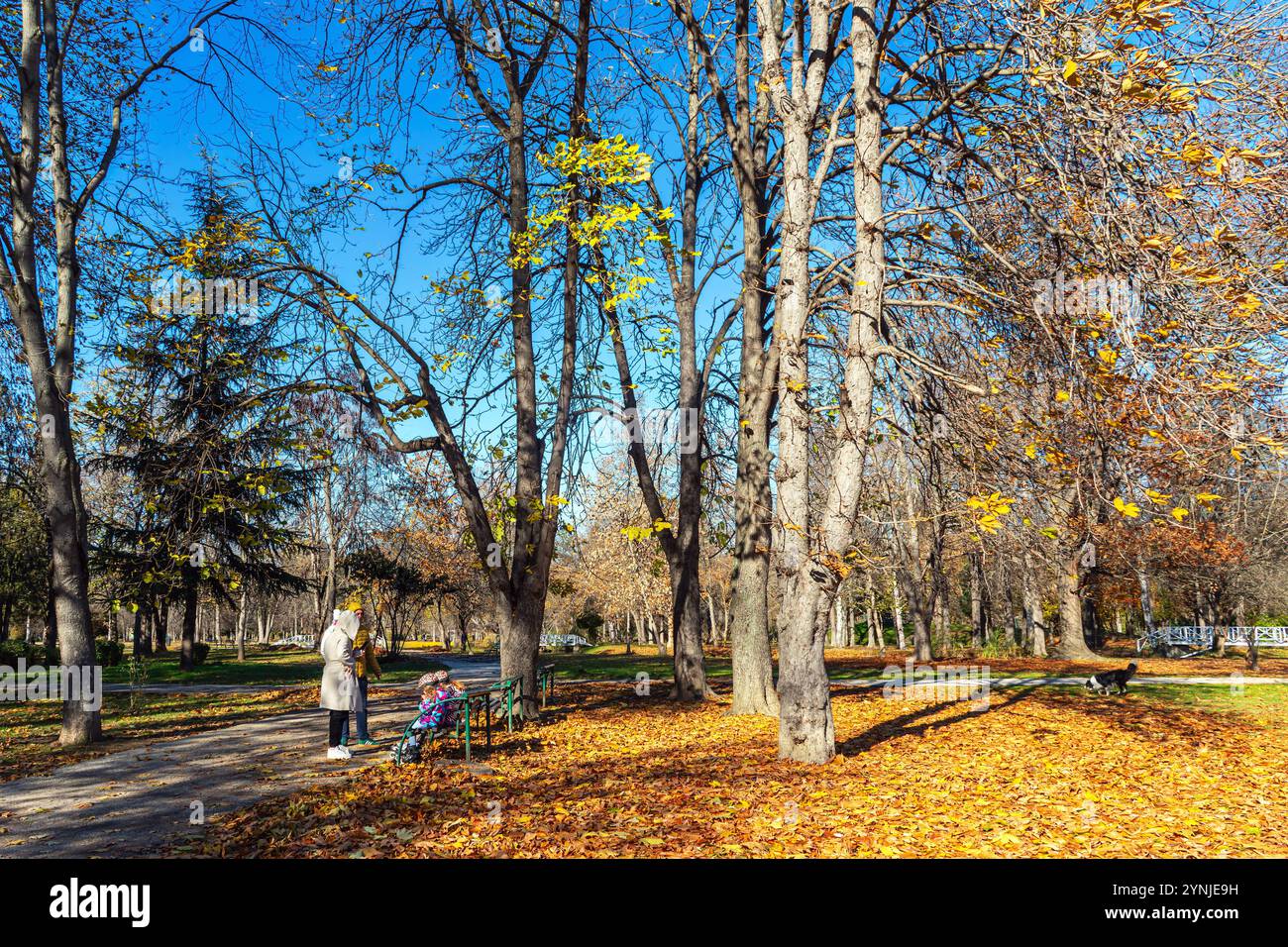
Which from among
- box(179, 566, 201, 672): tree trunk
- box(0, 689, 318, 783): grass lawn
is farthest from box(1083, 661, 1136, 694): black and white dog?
box(179, 566, 201, 672): tree trunk

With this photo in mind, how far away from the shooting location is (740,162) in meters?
11.8

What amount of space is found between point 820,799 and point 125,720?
12238 mm

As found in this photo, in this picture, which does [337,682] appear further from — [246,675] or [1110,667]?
[1110,667]

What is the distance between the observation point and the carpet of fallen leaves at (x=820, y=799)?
518cm

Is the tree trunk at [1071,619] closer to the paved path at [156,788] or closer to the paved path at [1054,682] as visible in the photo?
the paved path at [1054,682]

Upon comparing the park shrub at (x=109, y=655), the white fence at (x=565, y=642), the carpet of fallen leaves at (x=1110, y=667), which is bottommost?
the white fence at (x=565, y=642)

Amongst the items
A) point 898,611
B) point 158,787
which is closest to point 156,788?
point 158,787

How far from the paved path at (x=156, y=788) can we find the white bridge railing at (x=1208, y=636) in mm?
26714

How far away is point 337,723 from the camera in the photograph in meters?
8.95

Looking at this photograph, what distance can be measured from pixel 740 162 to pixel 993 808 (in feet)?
30.3

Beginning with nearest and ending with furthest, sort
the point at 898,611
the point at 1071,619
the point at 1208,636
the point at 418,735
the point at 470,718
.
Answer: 1. the point at 418,735
2. the point at 470,718
3. the point at 1071,619
4. the point at 1208,636
5. the point at 898,611

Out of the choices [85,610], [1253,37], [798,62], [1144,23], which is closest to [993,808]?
[1144,23]

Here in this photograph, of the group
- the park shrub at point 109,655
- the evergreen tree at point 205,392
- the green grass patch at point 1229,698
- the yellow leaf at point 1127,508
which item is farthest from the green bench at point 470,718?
the park shrub at point 109,655
